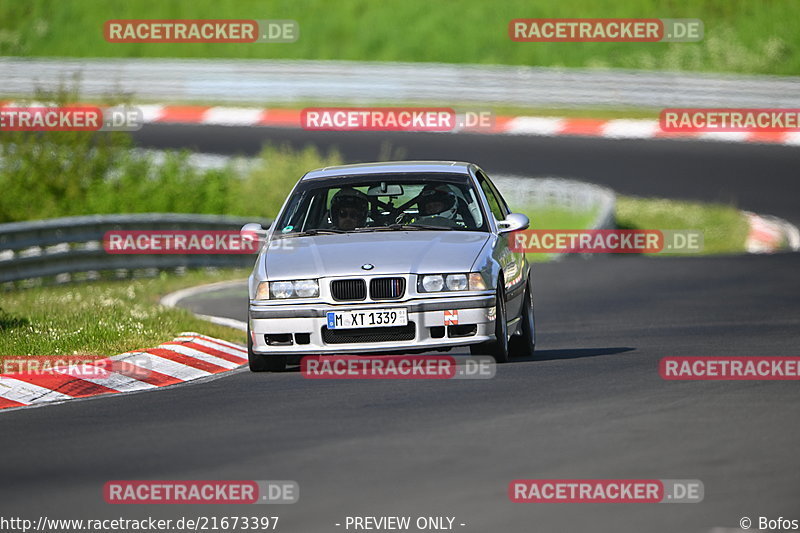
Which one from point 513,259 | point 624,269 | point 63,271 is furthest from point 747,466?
point 63,271

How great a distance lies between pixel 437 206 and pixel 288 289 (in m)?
1.67

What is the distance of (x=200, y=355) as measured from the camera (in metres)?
13.1

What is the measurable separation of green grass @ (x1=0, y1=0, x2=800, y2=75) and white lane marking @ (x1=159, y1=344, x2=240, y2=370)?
103 feet

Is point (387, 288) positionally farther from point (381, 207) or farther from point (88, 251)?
point (88, 251)

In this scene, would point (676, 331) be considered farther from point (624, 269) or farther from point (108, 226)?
point (108, 226)

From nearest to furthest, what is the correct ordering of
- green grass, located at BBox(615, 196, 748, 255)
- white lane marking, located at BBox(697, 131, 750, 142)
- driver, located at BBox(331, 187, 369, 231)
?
driver, located at BBox(331, 187, 369, 231), green grass, located at BBox(615, 196, 748, 255), white lane marking, located at BBox(697, 131, 750, 142)

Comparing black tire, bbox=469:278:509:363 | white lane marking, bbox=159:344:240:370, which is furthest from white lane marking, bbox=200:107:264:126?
black tire, bbox=469:278:509:363

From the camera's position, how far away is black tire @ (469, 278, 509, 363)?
1130 centimetres

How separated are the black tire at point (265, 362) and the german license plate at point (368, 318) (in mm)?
784

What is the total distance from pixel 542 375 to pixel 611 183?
22.5 meters

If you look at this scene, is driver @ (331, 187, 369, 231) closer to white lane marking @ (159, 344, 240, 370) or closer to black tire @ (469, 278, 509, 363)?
Result: black tire @ (469, 278, 509, 363)

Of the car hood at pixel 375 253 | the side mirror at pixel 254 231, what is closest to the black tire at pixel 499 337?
the car hood at pixel 375 253

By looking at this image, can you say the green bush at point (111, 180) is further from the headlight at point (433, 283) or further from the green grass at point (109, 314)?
the headlight at point (433, 283)

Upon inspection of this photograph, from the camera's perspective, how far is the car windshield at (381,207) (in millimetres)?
12195
